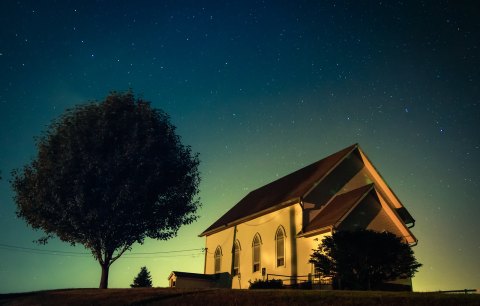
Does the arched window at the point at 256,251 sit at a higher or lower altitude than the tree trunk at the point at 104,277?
higher

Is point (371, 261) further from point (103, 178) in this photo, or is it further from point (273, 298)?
point (103, 178)

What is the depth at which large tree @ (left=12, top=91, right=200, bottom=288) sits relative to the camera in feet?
94.7

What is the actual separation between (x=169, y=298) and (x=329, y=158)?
18760 mm

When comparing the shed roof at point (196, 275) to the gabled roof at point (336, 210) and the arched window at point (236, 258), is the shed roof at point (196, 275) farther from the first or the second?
the gabled roof at point (336, 210)

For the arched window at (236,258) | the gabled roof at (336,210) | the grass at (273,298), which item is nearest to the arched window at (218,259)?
the arched window at (236,258)

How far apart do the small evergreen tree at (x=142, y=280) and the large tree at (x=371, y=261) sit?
113 feet

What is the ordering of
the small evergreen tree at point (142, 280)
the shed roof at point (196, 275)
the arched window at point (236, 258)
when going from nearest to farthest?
the arched window at point (236, 258), the shed roof at point (196, 275), the small evergreen tree at point (142, 280)

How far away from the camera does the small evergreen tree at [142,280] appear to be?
159 ft

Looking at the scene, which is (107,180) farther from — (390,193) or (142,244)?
(390,193)

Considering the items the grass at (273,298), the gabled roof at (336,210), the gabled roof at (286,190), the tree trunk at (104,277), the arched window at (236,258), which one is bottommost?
the grass at (273,298)

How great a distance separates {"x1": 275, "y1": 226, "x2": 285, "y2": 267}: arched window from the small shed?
7.41m

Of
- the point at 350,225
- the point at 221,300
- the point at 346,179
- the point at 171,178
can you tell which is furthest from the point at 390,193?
the point at 221,300

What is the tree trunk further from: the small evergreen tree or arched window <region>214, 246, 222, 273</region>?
the small evergreen tree

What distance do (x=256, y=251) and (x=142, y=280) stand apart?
2269 cm
